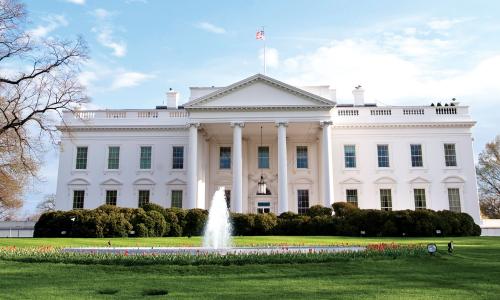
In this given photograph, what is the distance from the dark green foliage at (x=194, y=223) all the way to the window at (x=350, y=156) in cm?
1417

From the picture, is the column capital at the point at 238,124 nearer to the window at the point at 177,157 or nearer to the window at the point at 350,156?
the window at the point at 177,157

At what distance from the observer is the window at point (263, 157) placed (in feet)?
132

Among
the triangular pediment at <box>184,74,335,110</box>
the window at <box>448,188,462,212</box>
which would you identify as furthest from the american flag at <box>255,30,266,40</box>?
the window at <box>448,188,462,212</box>

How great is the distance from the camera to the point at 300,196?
A: 39.4 metres

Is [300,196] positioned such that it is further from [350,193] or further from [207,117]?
[207,117]

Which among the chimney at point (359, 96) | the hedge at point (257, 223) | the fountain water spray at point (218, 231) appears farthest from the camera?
Result: the chimney at point (359, 96)

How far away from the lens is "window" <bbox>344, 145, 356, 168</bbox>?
126 feet

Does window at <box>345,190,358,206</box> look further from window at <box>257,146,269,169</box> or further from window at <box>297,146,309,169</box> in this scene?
window at <box>257,146,269,169</box>

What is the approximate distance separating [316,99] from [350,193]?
8.66m

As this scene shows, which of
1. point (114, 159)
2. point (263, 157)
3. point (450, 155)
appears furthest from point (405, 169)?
point (114, 159)

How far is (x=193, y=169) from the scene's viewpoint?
34.9 metres

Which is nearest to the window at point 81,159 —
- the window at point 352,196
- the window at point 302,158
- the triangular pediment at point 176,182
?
the triangular pediment at point 176,182

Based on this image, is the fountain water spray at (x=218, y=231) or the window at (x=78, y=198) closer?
the fountain water spray at (x=218, y=231)

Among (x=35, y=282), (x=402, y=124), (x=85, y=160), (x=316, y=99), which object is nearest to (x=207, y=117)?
(x=316, y=99)
